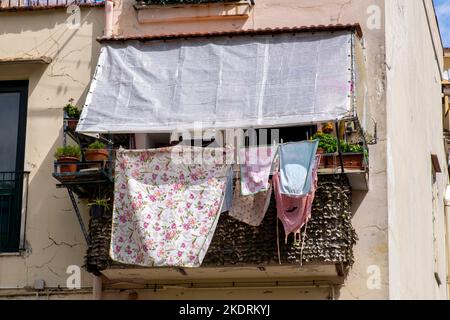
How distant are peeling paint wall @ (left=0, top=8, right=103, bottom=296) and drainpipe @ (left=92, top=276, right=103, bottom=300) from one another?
0.14 metres

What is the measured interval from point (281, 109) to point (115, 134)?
2.42 meters

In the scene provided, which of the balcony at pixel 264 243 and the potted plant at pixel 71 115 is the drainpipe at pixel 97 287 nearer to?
the balcony at pixel 264 243

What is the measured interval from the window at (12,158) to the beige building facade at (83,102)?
0.16 metres

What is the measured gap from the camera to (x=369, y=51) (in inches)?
625

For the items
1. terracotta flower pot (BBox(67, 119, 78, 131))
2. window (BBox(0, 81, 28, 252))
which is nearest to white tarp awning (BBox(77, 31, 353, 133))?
terracotta flower pot (BBox(67, 119, 78, 131))

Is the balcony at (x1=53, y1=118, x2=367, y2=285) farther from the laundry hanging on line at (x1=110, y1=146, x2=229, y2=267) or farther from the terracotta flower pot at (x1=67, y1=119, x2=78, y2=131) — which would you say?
the terracotta flower pot at (x1=67, y1=119, x2=78, y2=131)

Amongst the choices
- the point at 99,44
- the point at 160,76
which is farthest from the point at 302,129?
the point at 99,44

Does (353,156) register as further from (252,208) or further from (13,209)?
(13,209)

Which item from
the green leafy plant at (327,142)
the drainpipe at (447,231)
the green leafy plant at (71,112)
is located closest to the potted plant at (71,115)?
the green leafy plant at (71,112)

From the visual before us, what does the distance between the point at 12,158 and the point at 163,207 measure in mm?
2876

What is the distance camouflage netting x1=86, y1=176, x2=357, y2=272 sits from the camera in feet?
47.7

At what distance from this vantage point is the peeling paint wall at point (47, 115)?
15789mm

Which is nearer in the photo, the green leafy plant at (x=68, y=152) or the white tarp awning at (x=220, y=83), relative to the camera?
the white tarp awning at (x=220, y=83)

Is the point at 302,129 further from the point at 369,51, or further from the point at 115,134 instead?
the point at 115,134
